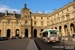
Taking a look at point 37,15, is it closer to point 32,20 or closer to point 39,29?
point 32,20

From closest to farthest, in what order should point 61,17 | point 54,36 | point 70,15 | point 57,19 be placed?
point 54,36, point 70,15, point 61,17, point 57,19

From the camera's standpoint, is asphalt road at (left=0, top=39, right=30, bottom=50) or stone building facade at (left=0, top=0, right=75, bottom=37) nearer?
asphalt road at (left=0, top=39, right=30, bottom=50)

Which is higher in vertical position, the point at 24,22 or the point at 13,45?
the point at 24,22

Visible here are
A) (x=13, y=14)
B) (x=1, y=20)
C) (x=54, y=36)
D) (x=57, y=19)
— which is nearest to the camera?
(x=54, y=36)

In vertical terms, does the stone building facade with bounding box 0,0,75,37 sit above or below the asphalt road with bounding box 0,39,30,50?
above

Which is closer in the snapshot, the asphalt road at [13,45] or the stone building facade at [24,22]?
the asphalt road at [13,45]

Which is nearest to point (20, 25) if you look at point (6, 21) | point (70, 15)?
point (6, 21)

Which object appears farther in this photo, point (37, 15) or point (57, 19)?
point (37, 15)

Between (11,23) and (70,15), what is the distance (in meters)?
39.0

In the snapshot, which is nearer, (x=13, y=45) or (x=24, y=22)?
(x=13, y=45)

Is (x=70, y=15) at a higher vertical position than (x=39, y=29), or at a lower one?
higher

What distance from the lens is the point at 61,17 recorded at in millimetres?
46250

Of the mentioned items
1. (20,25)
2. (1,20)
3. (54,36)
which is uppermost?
(1,20)

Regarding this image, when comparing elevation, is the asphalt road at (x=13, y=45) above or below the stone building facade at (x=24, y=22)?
below
